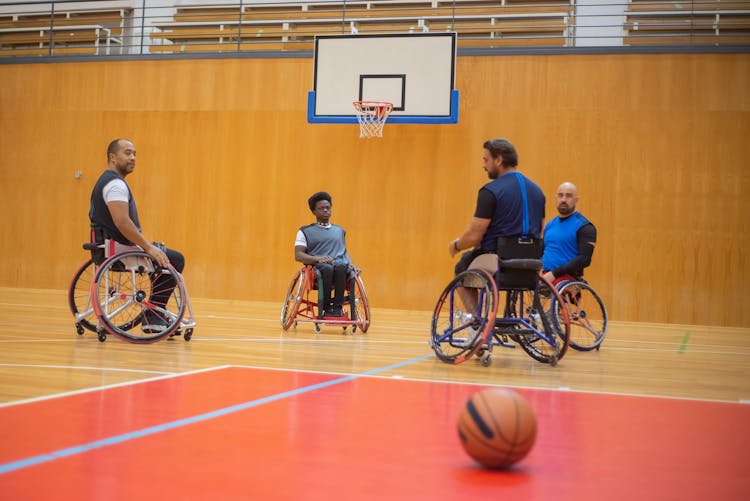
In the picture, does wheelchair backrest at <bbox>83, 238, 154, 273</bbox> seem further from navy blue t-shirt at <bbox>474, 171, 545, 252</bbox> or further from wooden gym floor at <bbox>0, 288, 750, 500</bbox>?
navy blue t-shirt at <bbox>474, 171, 545, 252</bbox>

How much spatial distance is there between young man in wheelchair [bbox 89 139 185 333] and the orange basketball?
2.55m

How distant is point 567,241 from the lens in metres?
4.84

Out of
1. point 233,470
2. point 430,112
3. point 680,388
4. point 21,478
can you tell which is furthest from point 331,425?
point 430,112

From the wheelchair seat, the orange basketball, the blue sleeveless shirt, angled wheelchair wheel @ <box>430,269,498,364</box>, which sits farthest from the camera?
the blue sleeveless shirt

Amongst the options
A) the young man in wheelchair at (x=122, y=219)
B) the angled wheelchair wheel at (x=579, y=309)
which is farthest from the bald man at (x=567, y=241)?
the young man in wheelchair at (x=122, y=219)

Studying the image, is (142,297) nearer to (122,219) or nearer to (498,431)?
(122,219)

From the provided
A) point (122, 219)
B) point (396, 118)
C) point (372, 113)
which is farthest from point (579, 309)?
point (372, 113)

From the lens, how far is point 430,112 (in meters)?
7.98

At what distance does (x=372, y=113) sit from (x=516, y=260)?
16.0 feet

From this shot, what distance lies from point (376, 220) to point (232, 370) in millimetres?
5615

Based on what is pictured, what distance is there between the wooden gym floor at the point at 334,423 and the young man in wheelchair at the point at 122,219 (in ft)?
0.97

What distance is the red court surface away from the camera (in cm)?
149

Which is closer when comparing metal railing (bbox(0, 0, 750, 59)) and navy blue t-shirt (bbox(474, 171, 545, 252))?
navy blue t-shirt (bbox(474, 171, 545, 252))

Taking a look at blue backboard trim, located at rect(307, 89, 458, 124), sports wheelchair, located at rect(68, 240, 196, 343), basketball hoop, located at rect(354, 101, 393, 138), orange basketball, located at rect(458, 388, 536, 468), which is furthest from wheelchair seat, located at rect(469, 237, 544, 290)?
basketball hoop, located at rect(354, 101, 393, 138)
